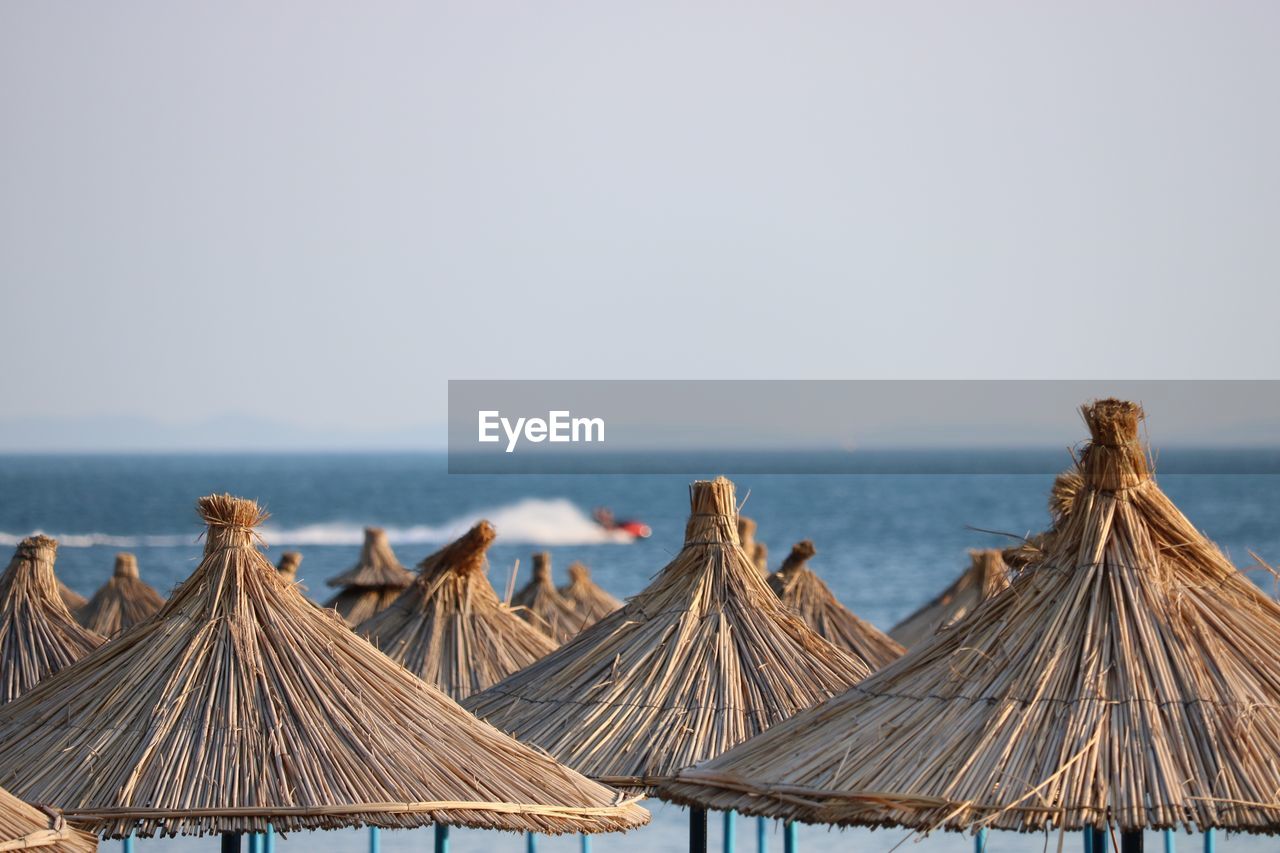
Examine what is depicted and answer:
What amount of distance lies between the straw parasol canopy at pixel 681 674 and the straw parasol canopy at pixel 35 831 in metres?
2.16

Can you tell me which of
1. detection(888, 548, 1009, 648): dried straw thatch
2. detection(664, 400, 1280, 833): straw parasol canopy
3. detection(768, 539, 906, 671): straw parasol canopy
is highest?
detection(888, 548, 1009, 648): dried straw thatch

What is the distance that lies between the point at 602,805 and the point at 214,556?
4.53 ft

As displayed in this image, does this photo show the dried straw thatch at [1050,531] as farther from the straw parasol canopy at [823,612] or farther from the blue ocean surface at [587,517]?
the blue ocean surface at [587,517]

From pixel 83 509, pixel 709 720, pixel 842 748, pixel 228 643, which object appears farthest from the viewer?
pixel 83 509

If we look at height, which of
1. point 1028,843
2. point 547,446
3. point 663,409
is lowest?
point 1028,843

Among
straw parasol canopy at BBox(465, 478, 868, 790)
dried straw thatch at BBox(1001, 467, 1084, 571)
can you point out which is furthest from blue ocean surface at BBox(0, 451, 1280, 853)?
dried straw thatch at BBox(1001, 467, 1084, 571)

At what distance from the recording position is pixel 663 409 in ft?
254

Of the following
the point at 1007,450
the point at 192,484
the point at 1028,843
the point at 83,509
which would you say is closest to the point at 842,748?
the point at 1028,843

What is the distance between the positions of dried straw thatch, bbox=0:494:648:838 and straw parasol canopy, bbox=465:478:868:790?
3.13 feet

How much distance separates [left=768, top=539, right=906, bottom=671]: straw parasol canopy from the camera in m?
9.85

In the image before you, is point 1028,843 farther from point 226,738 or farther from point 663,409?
point 663,409

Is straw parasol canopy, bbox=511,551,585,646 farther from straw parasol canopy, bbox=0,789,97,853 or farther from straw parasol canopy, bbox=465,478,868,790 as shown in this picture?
straw parasol canopy, bbox=0,789,97,853

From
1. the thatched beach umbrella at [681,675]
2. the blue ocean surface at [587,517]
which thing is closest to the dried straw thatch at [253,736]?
the thatched beach umbrella at [681,675]

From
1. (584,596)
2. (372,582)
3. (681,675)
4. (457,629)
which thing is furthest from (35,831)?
(584,596)
